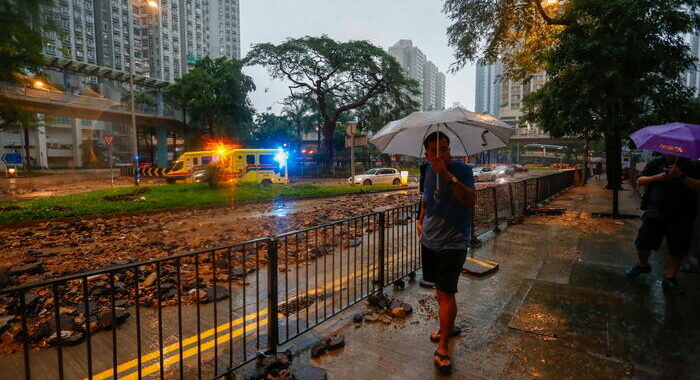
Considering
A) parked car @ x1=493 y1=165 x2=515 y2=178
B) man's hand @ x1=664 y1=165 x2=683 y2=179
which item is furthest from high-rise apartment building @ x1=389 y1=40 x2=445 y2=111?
man's hand @ x1=664 y1=165 x2=683 y2=179

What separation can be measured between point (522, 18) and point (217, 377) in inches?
708

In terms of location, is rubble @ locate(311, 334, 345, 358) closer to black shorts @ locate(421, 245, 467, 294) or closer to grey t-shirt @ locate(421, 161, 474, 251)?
black shorts @ locate(421, 245, 467, 294)

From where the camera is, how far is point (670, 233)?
15.7 ft

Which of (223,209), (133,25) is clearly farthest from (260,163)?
(133,25)

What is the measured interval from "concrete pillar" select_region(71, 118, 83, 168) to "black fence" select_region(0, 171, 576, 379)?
74.4m

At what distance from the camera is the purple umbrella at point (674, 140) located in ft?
14.2

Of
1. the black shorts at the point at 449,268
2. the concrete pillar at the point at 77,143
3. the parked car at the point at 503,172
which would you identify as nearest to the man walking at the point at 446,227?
the black shorts at the point at 449,268

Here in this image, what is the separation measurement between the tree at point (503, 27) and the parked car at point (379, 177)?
41.0 ft

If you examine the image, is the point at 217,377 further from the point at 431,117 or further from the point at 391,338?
the point at 431,117

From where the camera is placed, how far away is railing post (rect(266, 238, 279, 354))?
10.5ft

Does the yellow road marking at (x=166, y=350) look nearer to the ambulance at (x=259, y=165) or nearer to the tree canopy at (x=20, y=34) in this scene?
the tree canopy at (x=20, y=34)

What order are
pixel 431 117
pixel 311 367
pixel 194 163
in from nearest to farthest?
1. pixel 311 367
2. pixel 431 117
3. pixel 194 163

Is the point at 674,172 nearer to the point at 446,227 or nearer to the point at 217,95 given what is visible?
the point at 446,227

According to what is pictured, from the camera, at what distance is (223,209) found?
14188mm
